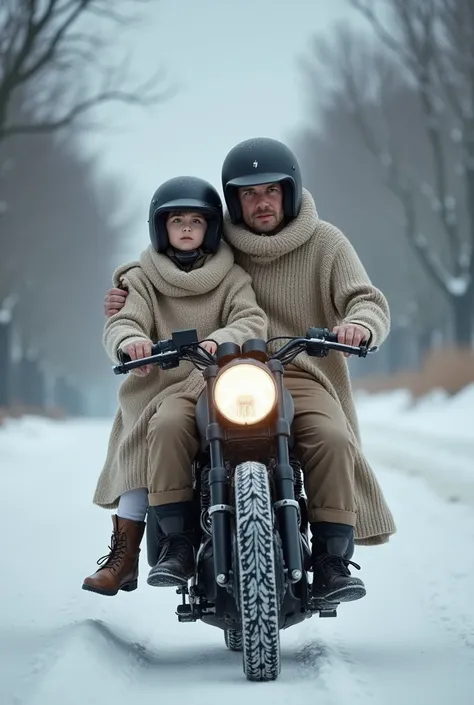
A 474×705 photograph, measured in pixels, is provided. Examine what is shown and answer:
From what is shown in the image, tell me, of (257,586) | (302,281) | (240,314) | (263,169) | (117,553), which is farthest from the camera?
(302,281)

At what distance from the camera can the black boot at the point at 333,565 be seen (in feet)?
14.2

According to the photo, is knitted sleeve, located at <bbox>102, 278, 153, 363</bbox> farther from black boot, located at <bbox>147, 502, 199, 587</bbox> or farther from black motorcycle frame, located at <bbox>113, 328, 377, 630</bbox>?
black boot, located at <bbox>147, 502, 199, 587</bbox>

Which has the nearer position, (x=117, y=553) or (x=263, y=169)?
(x=117, y=553)

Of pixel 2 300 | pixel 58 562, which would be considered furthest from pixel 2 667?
pixel 2 300

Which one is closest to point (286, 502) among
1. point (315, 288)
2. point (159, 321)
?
point (159, 321)

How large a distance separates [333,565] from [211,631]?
131 cm

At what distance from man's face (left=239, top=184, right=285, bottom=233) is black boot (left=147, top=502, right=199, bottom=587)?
1.28m

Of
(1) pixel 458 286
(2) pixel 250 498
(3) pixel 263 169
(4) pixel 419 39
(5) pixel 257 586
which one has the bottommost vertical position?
(5) pixel 257 586

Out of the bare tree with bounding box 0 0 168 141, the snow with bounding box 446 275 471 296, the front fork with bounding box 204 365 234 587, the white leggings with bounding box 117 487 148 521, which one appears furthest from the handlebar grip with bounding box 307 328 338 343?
the snow with bounding box 446 275 471 296

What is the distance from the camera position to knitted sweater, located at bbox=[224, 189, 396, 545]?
4977 mm

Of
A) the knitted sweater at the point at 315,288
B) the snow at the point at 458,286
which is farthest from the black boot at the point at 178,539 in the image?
the snow at the point at 458,286

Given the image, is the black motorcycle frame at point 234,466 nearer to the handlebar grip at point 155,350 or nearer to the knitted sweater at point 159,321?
the handlebar grip at point 155,350

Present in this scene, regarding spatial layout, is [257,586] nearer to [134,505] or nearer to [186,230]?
[134,505]

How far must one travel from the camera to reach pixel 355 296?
16.6 ft
